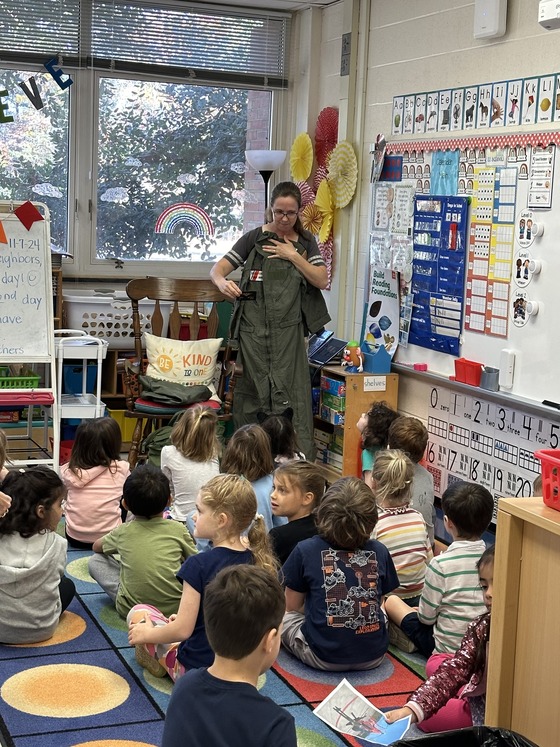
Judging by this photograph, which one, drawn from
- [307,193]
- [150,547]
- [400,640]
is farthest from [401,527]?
[307,193]

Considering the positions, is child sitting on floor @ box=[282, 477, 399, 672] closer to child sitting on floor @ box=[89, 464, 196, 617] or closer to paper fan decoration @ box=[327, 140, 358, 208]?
child sitting on floor @ box=[89, 464, 196, 617]

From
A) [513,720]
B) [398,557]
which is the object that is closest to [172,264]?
[398,557]

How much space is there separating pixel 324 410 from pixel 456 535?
2.39 metres

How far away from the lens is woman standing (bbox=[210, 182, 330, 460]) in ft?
17.6

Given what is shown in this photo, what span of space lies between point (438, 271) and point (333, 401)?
93 cm

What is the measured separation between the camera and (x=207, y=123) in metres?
6.64

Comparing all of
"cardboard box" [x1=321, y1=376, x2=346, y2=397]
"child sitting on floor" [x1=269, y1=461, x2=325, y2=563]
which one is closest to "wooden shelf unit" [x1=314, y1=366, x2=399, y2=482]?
"cardboard box" [x1=321, y1=376, x2=346, y2=397]

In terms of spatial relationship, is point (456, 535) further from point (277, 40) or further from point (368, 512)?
point (277, 40)

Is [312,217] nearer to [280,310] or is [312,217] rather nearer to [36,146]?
[280,310]

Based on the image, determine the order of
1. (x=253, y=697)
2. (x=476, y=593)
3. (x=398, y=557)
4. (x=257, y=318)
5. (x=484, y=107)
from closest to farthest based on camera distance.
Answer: (x=253, y=697) → (x=476, y=593) → (x=398, y=557) → (x=484, y=107) → (x=257, y=318)

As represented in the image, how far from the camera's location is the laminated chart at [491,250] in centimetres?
460

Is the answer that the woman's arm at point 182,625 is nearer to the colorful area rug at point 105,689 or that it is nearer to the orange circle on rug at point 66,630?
the colorful area rug at point 105,689

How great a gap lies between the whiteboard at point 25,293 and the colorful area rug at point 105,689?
1.94 m

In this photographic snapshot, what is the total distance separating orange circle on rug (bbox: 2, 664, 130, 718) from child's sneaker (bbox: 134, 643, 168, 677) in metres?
0.09
